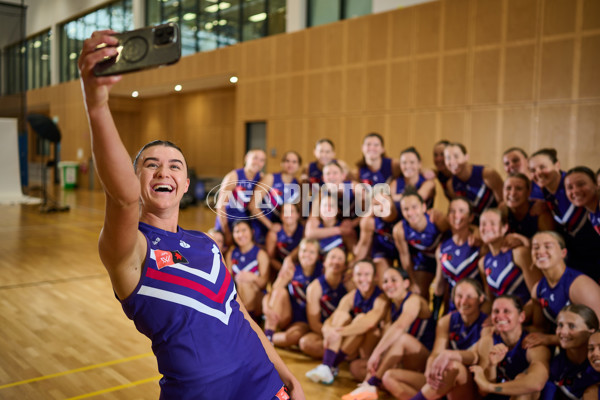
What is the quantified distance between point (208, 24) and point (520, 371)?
42.0 ft

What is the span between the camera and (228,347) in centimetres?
129

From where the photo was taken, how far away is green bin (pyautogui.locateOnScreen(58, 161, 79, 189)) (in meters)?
→ 19.6

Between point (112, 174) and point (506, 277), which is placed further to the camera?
point (506, 277)

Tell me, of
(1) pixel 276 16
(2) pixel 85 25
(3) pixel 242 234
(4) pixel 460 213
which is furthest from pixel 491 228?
(1) pixel 276 16

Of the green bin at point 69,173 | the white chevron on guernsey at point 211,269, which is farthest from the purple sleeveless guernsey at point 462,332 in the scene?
the green bin at point 69,173

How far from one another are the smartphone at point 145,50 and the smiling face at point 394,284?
3.35 m

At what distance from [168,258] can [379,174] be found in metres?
4.54

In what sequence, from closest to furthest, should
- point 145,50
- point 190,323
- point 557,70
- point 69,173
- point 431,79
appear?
point 145,50, point 190,323, point 557,70, point 431,79, point 69,173

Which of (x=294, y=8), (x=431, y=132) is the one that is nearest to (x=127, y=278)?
(x=431, y=132)

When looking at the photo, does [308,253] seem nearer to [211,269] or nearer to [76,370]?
[76,370]

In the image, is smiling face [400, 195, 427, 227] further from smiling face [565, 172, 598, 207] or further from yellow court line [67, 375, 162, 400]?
yellow court line [67, 375, 162, 400]

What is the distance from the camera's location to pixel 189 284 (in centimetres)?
125

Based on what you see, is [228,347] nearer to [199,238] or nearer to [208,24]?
[199,238]

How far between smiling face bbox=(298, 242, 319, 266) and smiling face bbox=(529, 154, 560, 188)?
1.94 m
